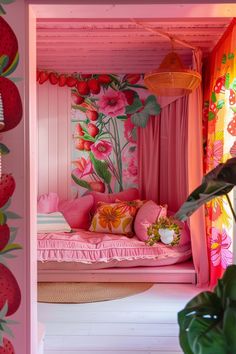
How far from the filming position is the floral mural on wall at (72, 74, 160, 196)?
192 inches

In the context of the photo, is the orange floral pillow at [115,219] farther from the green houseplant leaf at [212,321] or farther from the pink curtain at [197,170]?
the green houseplant leaf at [212,321]

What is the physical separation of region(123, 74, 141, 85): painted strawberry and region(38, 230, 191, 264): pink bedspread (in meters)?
2.16

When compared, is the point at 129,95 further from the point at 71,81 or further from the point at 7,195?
the point at 7,195

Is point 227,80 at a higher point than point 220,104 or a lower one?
higher

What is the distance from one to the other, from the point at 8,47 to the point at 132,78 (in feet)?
10.6

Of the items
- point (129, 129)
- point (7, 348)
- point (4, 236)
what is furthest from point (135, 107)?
point (7, 348)

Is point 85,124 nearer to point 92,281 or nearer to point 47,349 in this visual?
point 92,281

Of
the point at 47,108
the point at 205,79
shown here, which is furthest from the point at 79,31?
the point at 47,108

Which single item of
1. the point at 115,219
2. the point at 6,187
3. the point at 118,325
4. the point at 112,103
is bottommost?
the point at 118,325

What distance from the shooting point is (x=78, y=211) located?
15.2 feet

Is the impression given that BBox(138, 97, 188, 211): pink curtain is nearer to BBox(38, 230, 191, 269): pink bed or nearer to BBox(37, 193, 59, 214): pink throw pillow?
BBox(38, 230, 191, 269): pink bed

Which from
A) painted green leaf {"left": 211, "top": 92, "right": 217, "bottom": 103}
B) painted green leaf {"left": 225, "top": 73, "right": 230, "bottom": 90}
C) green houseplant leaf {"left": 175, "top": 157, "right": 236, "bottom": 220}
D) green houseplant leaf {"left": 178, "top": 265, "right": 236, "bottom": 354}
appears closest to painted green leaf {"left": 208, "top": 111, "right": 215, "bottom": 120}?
painted green leaf {"left": 211, "top": 92, "right": 217, "bottom": 103}

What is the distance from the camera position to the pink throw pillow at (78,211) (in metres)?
4.61

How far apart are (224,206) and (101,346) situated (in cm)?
156
